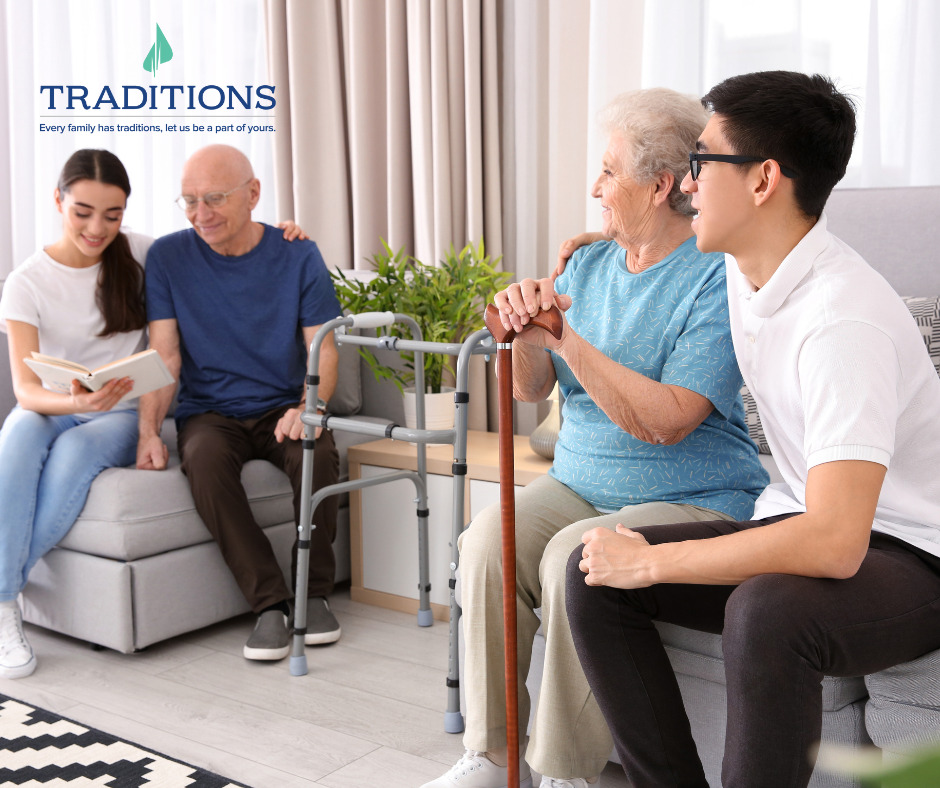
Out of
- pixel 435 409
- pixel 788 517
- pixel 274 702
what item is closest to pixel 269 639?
pixel 274 702

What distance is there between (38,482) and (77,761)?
739mm

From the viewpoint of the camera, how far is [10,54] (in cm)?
389

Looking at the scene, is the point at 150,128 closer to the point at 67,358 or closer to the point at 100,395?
the point at 67,358

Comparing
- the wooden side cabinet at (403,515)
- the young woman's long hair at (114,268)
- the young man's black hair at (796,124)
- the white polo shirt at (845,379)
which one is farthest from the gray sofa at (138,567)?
the young man's black hair at (796,124)

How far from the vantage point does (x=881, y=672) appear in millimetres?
1255

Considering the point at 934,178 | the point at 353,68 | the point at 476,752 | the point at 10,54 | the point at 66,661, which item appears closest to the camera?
the point at 476,752

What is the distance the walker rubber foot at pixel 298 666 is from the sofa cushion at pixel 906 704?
128cm

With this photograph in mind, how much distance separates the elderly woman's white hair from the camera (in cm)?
159

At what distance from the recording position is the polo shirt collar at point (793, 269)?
4.16 feet

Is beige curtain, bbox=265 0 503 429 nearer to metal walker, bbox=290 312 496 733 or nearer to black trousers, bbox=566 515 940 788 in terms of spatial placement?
metal walker, bbox=290 312 496 733

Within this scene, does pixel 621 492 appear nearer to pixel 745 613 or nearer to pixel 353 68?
pixel 745 613

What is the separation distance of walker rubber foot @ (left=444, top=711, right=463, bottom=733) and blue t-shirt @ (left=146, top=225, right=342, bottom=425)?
98 cm

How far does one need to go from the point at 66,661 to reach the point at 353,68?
80.9 inches

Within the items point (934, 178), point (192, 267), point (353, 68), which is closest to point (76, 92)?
point (353, 68)
